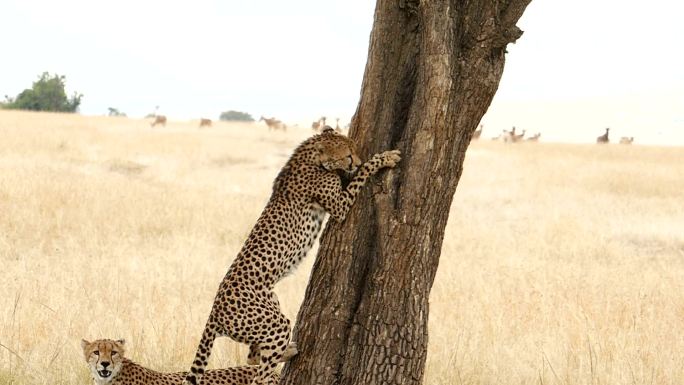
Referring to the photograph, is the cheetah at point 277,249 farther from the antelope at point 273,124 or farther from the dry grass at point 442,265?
the antelope at point 273,124

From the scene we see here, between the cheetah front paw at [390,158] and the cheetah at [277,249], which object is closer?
the cheetah front paw at [390,158]

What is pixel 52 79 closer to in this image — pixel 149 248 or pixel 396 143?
pixel 149 248

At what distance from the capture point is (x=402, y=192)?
5715mm

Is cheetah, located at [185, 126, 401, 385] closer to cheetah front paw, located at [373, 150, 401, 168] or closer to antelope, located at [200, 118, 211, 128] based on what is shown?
cheetah front paw, located at [373, 150, 401, 168]

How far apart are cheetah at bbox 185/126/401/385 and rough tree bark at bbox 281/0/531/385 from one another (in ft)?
0.35

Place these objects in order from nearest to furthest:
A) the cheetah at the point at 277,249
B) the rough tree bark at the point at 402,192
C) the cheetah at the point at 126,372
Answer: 1. the rough tree bark at the point at 402,192
2. the cheetah at the point at 277,249
3. the cheetah at the point at 126,372

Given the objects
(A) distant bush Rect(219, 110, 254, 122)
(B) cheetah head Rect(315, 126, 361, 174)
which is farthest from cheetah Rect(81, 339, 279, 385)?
(A) distant bush Rect(219, 110, 254, 122)

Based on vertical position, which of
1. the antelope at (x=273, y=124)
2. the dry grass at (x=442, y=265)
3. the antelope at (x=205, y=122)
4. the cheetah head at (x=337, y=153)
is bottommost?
the dry grass at (x=442, y=265)

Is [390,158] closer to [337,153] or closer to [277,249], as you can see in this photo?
[337,153]

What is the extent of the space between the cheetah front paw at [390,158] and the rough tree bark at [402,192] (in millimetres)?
63

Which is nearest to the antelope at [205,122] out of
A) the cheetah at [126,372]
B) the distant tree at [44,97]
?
the distant tree at [44,97]

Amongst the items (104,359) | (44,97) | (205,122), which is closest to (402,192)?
(104,359)

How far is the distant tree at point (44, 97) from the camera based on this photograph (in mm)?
65562

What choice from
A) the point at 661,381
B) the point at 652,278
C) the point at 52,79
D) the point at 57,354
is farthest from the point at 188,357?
the point at 52,79
